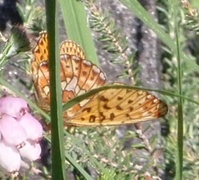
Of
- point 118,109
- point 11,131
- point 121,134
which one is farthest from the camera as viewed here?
point 121,134

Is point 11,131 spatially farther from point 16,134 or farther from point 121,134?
point 121,134

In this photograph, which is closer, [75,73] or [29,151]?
[29,151]

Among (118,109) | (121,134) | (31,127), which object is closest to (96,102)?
(118,109)

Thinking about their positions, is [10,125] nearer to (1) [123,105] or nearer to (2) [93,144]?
(1) [123,105]

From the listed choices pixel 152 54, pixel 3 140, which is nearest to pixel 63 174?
pixel 3 140

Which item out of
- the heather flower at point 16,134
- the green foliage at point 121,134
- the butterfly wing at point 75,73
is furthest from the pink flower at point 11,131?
the butterfly wing at point 75,73

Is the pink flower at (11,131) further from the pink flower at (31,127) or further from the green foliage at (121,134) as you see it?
the green foliage at (121,134)

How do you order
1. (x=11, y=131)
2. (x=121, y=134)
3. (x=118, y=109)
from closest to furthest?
(x=11, y=131) < (x=118, y=109) < (x=121, y=134)
